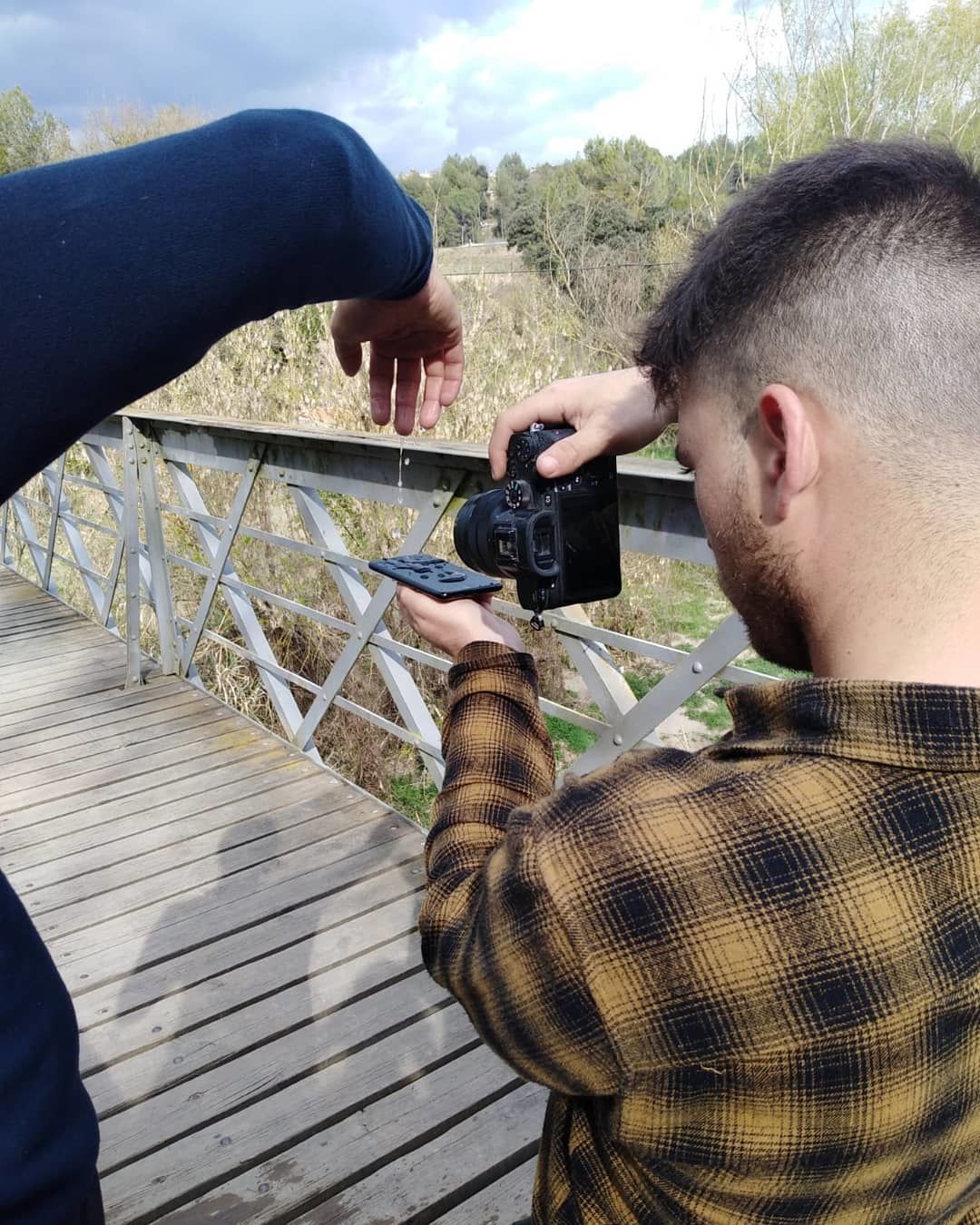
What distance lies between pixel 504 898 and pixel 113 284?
1.61ft

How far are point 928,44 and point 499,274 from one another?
17.8 feet

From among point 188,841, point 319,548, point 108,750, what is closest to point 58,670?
point 108,750

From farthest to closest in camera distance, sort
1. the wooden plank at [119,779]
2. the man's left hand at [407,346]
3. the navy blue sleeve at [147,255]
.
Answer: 1. the wooden plank at [119,779]
2. the man's left hand at [407,346]
3. the navy blue sleeve at [147,255]

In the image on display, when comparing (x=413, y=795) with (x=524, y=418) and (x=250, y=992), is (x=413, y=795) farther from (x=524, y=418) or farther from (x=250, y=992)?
(x=524, y=418)

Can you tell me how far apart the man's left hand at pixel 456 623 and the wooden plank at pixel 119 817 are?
199 cm

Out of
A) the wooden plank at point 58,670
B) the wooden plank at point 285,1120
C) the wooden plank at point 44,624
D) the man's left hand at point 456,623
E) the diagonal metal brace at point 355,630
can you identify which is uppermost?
the man's left hand at point 456,623

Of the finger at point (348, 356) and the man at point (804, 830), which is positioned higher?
the finger at point (348, 356)

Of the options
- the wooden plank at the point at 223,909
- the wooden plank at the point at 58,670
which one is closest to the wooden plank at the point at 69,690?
the wooden plank at the point at 58,670

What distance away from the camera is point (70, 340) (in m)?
0.50

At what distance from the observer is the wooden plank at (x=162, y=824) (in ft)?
8.78

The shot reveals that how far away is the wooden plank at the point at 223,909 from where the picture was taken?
2.29 m

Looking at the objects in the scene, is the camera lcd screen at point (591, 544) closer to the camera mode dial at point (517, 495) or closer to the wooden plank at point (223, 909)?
the camera mode dial at point (517, 495)

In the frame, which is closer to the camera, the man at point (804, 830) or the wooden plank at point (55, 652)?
the man at point (804, 830)

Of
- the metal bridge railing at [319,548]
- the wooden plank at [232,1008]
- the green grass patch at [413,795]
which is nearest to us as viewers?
the metal bridge railing at [319,548]
